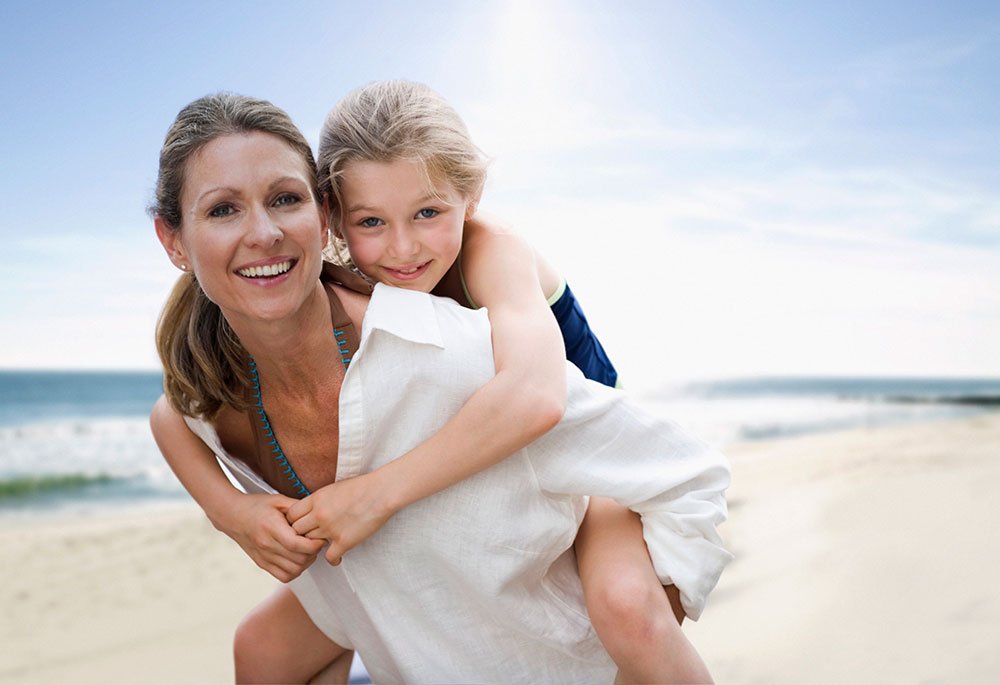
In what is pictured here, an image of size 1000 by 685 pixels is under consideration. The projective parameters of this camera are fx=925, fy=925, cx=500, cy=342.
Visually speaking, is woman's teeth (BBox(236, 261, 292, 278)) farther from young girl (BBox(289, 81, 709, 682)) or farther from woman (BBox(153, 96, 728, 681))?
young girl (BBox(289, 81, 709, 682))

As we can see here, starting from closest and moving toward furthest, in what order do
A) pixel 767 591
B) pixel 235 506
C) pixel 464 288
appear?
pixel 235 506
pixel 464 288
pixel 767 591

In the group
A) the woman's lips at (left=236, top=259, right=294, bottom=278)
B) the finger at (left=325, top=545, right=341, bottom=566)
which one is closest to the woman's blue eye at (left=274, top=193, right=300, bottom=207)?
the woman's lips at (left=236, top=259, right=294, bottom=278)

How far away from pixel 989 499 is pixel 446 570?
7.12m

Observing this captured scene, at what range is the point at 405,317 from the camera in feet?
6.05

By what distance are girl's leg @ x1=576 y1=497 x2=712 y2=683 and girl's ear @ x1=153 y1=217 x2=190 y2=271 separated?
111 centimetres

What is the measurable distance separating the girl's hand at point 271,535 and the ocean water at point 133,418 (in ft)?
16.5

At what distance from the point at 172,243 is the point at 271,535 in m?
0.68

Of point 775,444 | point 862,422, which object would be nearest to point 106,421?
point 775,444

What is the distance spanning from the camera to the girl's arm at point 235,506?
1912 millimetres

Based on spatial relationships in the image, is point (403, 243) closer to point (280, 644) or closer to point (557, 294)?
point (557, 294)

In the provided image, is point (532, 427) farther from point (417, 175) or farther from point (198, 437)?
point (198, 437)

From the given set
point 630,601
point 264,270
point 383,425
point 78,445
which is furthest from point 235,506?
point 78,445

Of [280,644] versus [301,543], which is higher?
[301,543]

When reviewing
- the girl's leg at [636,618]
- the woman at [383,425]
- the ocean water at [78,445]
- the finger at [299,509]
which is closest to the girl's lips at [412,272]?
the woman at [383,425]
